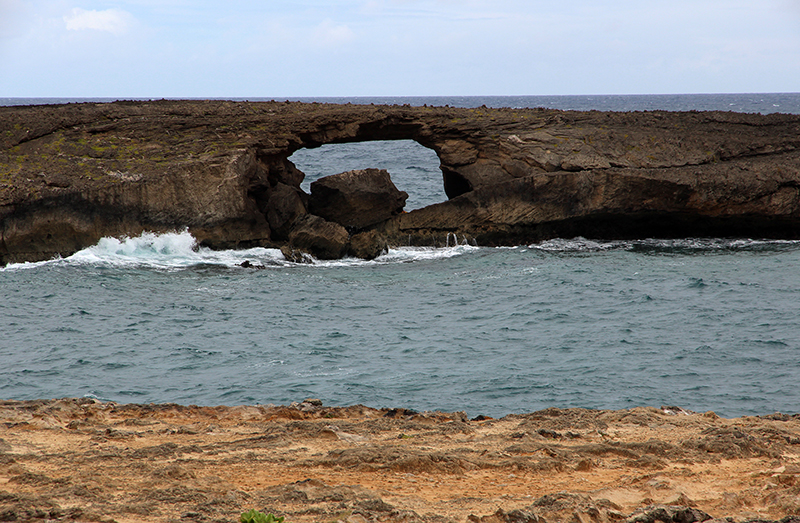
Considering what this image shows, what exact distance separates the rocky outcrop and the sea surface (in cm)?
119

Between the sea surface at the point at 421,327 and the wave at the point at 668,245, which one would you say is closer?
the sea surface at the point at 421,327

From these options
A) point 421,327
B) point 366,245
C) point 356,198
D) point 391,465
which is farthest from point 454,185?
point 391,465

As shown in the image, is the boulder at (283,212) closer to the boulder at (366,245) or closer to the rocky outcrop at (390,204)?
the rocky outcrop at (390,204)

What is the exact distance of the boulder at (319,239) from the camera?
2764 centimetres

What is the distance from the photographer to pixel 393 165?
69000 millimetres

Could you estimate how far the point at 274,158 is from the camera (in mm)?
29391

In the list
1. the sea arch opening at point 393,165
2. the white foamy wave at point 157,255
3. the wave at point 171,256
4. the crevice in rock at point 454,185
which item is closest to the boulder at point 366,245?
the wave at point 171,256

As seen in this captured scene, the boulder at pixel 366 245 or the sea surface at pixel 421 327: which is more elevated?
the boulder at pixel 366 245

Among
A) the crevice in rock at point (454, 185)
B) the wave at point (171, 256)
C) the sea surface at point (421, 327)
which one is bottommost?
the sea surface at point (421, 327)

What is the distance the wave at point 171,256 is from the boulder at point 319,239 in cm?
40

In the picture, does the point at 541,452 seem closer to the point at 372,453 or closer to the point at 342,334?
the point at 372,453

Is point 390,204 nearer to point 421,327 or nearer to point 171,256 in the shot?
point 171,256

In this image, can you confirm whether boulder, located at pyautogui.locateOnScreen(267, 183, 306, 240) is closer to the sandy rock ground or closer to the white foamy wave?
the white foamy wave

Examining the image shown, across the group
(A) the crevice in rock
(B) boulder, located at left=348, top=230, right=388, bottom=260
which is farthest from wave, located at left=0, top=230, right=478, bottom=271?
(A) the crevice in rock
